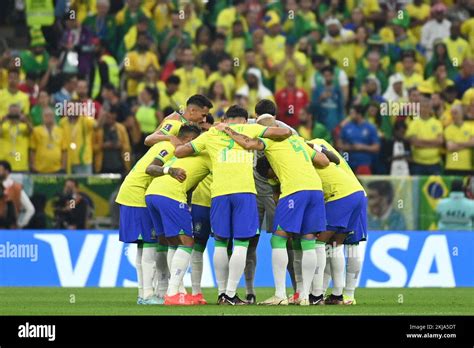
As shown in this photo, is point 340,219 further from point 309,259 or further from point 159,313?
point 159,313

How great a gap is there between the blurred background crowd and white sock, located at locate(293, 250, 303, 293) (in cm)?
790

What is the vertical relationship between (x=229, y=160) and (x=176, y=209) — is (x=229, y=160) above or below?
above

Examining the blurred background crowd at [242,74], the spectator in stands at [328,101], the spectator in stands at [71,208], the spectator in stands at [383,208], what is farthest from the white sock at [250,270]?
the spectator in stands at [328,101]

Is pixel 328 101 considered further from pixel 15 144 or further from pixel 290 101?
pixel 15 144

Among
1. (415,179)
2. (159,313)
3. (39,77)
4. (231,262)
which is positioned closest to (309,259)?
(231,262)

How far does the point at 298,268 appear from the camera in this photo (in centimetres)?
1936

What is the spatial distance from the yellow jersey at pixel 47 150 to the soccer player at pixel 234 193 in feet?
29.6

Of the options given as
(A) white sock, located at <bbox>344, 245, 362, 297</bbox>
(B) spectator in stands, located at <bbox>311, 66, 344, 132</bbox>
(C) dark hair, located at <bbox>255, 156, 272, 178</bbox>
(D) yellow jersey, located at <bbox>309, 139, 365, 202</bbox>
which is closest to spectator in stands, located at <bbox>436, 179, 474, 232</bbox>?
Answer: (B) spectator in stands, located at <bbox>311, 66, 344, 132</bbox>

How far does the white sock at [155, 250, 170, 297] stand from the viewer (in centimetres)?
1966

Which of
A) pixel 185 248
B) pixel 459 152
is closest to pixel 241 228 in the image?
pixel 185 248

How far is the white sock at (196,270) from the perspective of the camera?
1928cm

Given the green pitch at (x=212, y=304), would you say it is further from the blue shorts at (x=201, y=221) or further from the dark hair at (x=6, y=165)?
the dark hair at (x=6, y=165)

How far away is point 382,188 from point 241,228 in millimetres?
7874

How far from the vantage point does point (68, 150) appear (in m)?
27.1
